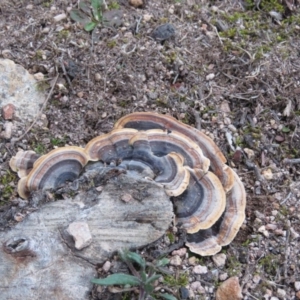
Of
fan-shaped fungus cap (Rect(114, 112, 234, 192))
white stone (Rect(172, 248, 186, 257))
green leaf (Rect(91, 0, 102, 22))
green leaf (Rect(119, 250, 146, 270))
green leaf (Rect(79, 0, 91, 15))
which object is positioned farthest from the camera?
green leaf (Rect(79, 0, 91, 15))

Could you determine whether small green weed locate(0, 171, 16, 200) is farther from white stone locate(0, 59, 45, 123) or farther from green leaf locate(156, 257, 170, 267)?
green leaf locate(156, 257, 170, 267)

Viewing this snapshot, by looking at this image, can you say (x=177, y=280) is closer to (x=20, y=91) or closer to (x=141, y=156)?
(x=141, y=156)

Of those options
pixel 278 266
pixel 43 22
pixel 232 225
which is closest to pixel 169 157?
pixel 232 225

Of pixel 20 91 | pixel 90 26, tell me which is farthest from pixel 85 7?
pixel 20 91

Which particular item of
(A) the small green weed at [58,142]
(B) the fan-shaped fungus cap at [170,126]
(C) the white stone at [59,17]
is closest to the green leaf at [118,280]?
(B) the fan-shaped fungus cap at [170,126]

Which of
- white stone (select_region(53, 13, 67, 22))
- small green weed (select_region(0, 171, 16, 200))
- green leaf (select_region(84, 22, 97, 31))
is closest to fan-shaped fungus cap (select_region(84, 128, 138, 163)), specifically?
small green weed (select_region(0, 171, 16, 200))

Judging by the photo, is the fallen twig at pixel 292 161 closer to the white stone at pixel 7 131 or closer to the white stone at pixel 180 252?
the white stone at pixel 180 252

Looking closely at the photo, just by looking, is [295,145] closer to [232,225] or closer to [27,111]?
[232,225]
